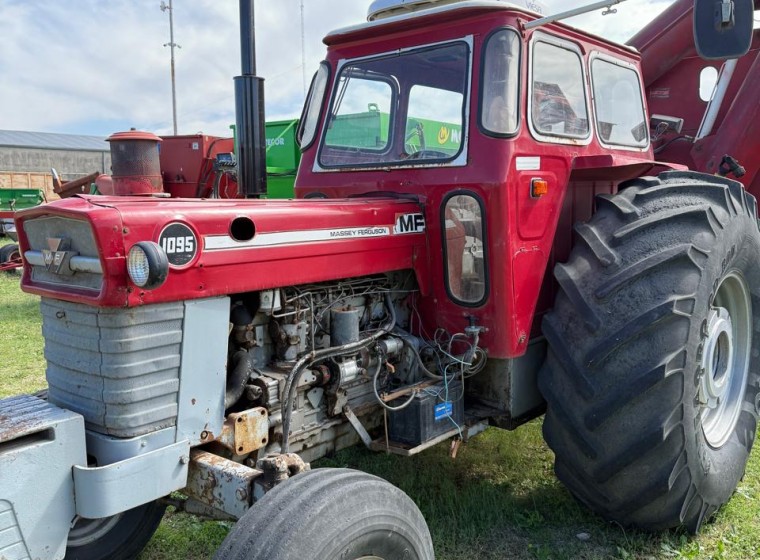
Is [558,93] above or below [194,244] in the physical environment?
above

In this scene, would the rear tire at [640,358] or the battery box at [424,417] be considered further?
the battery box at [424,417]

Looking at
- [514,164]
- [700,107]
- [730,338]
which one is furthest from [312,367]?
[700,107]

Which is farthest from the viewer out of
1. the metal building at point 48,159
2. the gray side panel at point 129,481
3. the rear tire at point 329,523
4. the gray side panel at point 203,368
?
the metal building at point 48,159

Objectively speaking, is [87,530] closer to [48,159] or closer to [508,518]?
[508,518]

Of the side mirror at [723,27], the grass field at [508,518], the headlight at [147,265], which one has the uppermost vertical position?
the side mirror at [723,27]

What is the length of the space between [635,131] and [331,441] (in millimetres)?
2543

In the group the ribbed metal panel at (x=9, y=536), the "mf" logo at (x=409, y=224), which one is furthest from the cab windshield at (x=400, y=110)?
the ribbed metal panel at (x=9, y=536)

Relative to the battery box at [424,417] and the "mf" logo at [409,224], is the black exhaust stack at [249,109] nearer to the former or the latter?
the "mf" logo at [409,224]

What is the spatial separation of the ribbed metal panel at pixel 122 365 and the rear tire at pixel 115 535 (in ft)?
2.75

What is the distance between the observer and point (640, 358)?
114 inches

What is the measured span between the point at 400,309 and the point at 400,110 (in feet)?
3.42

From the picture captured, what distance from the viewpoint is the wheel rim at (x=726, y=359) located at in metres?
3.40

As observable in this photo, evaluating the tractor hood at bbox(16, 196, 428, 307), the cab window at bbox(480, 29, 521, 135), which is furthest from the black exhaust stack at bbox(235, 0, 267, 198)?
the cab window at bbox(480, 29, 521, 135)

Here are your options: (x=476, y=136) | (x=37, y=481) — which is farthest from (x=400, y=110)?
(x=37, y=481)
